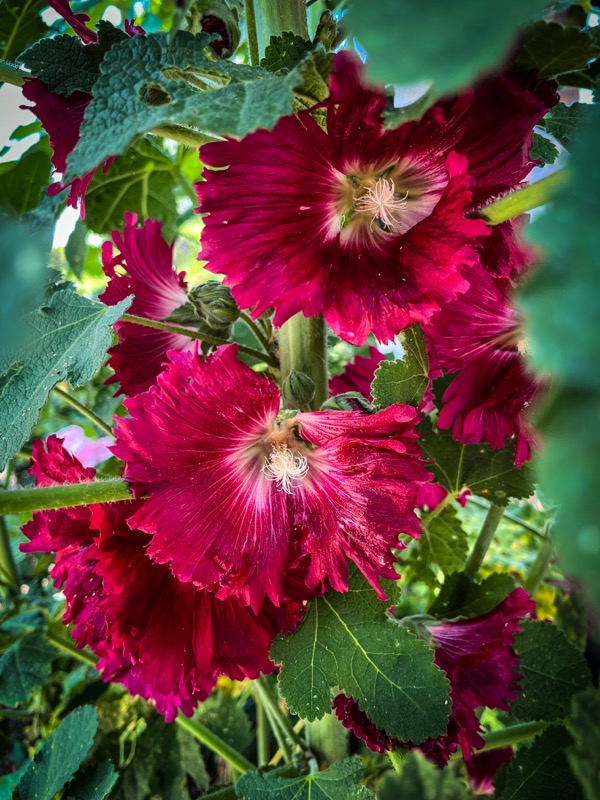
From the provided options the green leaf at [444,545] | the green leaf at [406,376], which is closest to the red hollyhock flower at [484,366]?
the green leaf at [406,376]

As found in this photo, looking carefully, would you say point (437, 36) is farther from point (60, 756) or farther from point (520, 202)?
point (60, 756)

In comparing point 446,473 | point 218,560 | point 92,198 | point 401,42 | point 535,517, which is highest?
point 401,42

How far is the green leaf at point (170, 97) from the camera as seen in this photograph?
277 millimetres

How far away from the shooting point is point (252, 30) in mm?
472

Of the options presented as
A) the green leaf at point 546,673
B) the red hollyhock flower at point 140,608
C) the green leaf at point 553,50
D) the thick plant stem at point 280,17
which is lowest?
the green leaf at point 546,673

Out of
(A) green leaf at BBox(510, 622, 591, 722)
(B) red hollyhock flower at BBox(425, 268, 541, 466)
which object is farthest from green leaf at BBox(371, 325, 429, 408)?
(A) green leaf at BBox(510, 622, 591, 722)

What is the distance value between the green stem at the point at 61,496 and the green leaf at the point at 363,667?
18 cm

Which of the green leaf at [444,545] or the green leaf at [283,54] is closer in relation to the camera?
the green leaf at [283,54]

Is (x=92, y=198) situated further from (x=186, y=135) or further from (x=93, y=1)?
(x=186, y=135)

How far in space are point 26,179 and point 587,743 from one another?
83cm

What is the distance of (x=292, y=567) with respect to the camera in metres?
0.44

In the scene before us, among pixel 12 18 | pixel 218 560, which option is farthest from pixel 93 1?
pixel 218 560

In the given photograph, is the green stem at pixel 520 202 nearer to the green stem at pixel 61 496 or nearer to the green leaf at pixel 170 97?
the green leaf at pixel 170 97

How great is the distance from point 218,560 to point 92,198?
1.92ft
